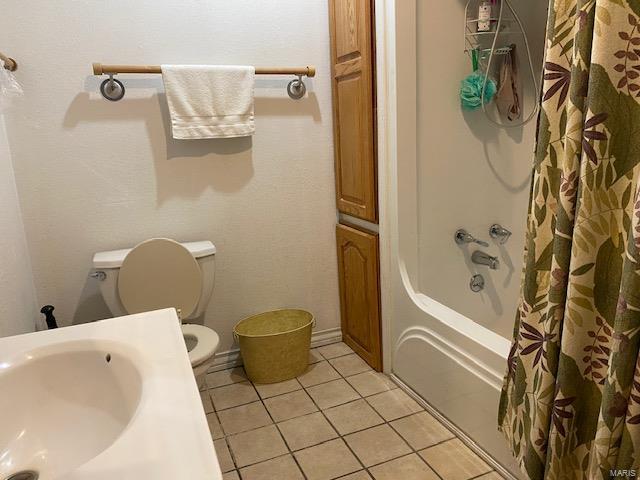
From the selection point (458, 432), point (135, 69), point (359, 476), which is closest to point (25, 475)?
point (359, 476)

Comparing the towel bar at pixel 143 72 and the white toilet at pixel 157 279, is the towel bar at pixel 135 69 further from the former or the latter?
the white toilet at pixel 157 279

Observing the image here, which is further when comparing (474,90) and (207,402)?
(207,402)

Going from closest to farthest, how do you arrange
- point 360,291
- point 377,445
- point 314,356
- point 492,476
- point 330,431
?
1. point 492,476
2. point 377,445
3. point 330,431
4. point 360,291
5. point 314,356

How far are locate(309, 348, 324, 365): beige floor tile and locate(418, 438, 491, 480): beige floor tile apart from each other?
868mm

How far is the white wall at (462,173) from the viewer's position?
1.99 m

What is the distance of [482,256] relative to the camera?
2246 mm

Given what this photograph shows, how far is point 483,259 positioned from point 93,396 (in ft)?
5.99

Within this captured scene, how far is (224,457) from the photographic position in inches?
71.6

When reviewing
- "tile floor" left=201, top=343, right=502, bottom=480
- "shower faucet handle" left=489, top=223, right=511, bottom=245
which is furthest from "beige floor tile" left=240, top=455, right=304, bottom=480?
"shower faucet handle" left=489, top=223, right=511, bottom=245

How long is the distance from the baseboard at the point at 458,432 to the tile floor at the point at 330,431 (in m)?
0.02

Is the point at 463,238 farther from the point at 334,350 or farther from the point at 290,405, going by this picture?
the point at 290,405

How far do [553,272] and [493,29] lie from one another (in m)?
1.41

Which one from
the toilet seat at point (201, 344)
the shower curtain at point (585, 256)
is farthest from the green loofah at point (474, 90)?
the toilet seat at point (201, 344)

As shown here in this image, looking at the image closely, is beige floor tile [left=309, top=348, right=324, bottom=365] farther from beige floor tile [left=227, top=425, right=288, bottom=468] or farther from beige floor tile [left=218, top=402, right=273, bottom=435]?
beige floor tile [left=227, top=425, right=288, bottom=468]
